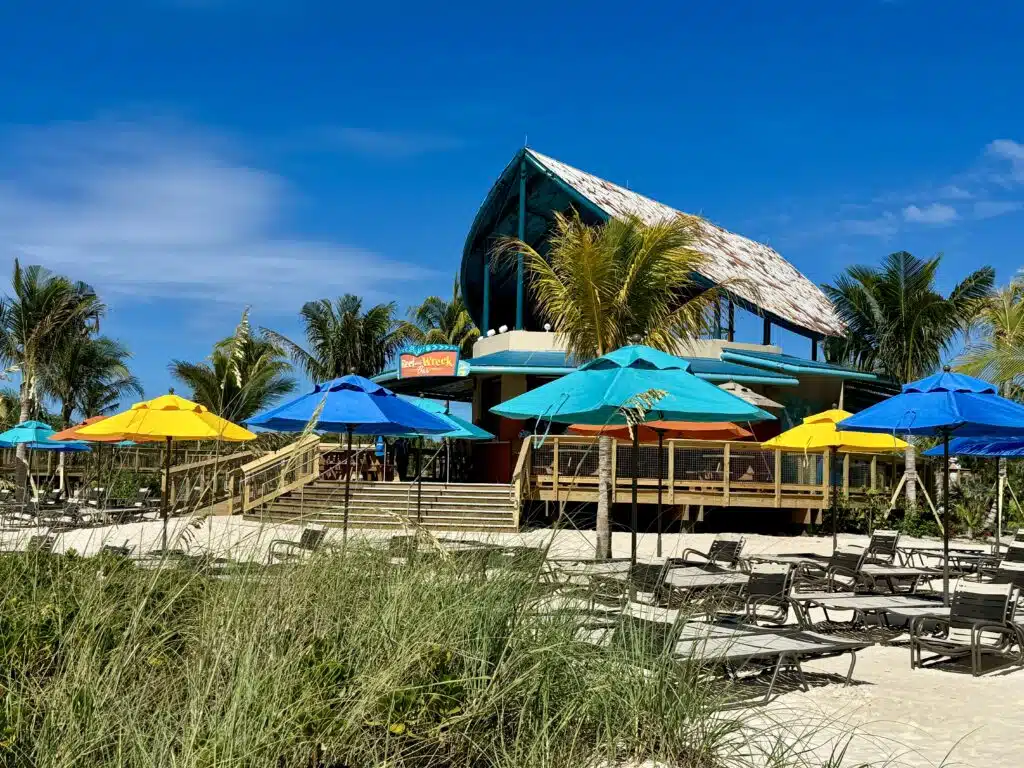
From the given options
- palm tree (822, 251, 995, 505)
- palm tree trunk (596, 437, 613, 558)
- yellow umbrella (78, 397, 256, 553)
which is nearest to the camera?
yellow umbrella (78, 397, 256, 553)

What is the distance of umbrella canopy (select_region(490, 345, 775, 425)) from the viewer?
8445mm

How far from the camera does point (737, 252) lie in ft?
95.6

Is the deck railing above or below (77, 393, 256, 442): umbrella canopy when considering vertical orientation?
below

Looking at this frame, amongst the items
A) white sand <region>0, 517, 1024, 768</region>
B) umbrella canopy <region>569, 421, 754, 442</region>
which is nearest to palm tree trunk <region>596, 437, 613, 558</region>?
umbrella canopy <region>569, 421, 754, 442</region>

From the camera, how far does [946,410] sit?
9023 mm

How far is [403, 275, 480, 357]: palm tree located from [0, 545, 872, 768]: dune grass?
34.6 m

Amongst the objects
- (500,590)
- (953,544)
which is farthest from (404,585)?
(953,544)

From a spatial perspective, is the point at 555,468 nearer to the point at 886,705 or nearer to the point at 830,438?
the point at 830,438

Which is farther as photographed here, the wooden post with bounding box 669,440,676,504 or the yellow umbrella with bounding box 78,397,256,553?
the wooden post with bounding box 669,440,676,504

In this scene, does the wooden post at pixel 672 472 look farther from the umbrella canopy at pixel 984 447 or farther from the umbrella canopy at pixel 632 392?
the umbrella canopy at pixel 632 392

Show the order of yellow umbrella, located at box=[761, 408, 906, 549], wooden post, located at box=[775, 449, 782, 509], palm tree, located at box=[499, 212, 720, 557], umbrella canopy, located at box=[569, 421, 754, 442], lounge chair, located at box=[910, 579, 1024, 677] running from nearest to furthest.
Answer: lounge chair, located at box=[910, 579, 1024, 677] < umbrella canopy, located at box=[569, 421, 754, 442] < yellow umbrella, located at box=[761, 408, 906, 549] < palm tree, located at box=[499, 212, 720, 557] < wooden post, located at box=[775, 449, 782, 509]

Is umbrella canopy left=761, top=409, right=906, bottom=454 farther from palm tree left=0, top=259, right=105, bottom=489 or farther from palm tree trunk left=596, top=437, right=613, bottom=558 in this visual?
palm tree left=0, top=259, right=105, bottom=489

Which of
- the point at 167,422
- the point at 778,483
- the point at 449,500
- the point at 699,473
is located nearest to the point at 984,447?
the point at 778,483

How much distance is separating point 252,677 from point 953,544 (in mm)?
18921
